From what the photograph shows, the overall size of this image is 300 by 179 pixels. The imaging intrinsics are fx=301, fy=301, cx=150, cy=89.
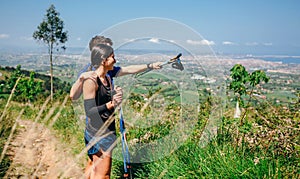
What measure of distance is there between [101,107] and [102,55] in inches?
19.6

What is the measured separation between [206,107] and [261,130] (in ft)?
2.38

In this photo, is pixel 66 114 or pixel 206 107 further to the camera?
pixel 66 114

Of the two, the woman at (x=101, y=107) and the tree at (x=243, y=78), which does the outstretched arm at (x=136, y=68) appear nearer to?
the woman at (x=101, y=107)

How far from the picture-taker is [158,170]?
11.2 ft

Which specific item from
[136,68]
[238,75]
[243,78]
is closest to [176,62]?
[136,68]

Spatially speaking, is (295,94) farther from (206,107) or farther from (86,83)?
(86,83)

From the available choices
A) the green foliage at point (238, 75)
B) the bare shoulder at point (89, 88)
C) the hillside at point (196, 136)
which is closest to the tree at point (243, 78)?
the green foliage at point (238, 75)

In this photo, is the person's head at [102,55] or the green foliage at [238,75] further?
the green foliage at [238,75]

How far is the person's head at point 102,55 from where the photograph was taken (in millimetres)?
2889

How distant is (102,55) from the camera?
2.89m

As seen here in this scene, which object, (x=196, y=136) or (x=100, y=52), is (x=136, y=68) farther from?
(x=196, y=136)

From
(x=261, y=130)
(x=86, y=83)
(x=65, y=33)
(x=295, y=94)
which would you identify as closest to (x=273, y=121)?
(x=261, y=130)

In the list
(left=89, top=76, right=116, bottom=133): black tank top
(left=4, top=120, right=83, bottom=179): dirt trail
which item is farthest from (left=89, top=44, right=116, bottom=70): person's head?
(left=4, top=120, right=83, bottom=179): dirt trail

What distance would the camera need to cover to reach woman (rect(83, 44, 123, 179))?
9.21 ft
